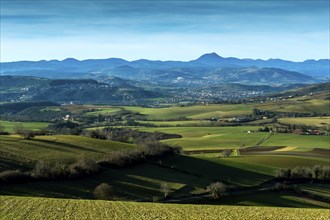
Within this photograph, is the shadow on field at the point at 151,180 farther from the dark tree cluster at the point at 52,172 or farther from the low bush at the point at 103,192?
the dark tree cluster at the point at 52,172

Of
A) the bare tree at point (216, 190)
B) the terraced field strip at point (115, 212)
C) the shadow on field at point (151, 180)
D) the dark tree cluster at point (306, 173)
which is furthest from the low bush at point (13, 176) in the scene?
the dark tree cluster at point (306, 173)

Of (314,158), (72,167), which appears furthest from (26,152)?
(314,158)

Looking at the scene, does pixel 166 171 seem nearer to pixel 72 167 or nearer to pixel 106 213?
pixel 72 167

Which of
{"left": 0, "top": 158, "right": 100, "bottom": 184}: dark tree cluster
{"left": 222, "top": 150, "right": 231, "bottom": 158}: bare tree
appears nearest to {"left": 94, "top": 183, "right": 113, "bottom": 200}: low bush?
{"left": 0, "top": 158, "right": 100, "bottom": 184}: dark tree cluster

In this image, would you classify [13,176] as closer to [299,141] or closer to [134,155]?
[134,155]

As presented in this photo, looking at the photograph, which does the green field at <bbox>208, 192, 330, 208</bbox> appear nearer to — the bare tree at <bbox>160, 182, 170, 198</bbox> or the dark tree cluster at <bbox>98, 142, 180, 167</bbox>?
the bare tree at <bbox>160, 182, 170, 198</bbox>

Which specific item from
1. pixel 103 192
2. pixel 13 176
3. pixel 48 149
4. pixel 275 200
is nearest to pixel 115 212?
pixel 103 192
